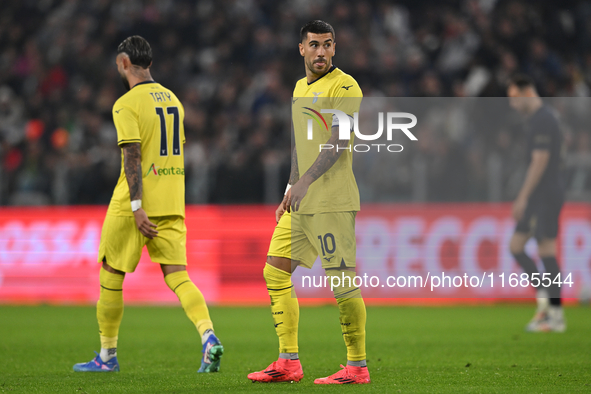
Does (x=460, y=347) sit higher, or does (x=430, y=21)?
(x=430, y=21)

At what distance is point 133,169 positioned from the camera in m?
5.01

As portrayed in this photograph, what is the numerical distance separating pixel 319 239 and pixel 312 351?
6.81 feet

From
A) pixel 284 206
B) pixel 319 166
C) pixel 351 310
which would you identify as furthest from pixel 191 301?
pixel 319 166

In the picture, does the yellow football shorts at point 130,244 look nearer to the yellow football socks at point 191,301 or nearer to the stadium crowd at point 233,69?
the yellow football socks at point 191,301

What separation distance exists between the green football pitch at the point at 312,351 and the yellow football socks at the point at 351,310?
0.25 metres

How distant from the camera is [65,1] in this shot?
16359 mm

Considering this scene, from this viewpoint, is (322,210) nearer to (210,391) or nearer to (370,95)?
(210,391)

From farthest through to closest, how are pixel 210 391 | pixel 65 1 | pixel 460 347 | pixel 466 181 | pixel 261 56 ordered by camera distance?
pixel 65 1 < pixel 261 56 < pixel 466 181 < pixel 460 347 < pixel 210 391

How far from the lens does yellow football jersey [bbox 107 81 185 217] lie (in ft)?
16.6

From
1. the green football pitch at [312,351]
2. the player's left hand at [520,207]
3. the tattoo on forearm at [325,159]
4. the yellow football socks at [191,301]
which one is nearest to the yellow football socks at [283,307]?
the green football pitch at [312,351]

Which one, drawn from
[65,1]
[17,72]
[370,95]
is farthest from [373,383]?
[65,1]

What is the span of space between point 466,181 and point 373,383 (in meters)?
6.29

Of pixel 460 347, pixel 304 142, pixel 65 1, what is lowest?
pixel 460 347

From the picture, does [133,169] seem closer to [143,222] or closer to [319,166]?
[143,222]
